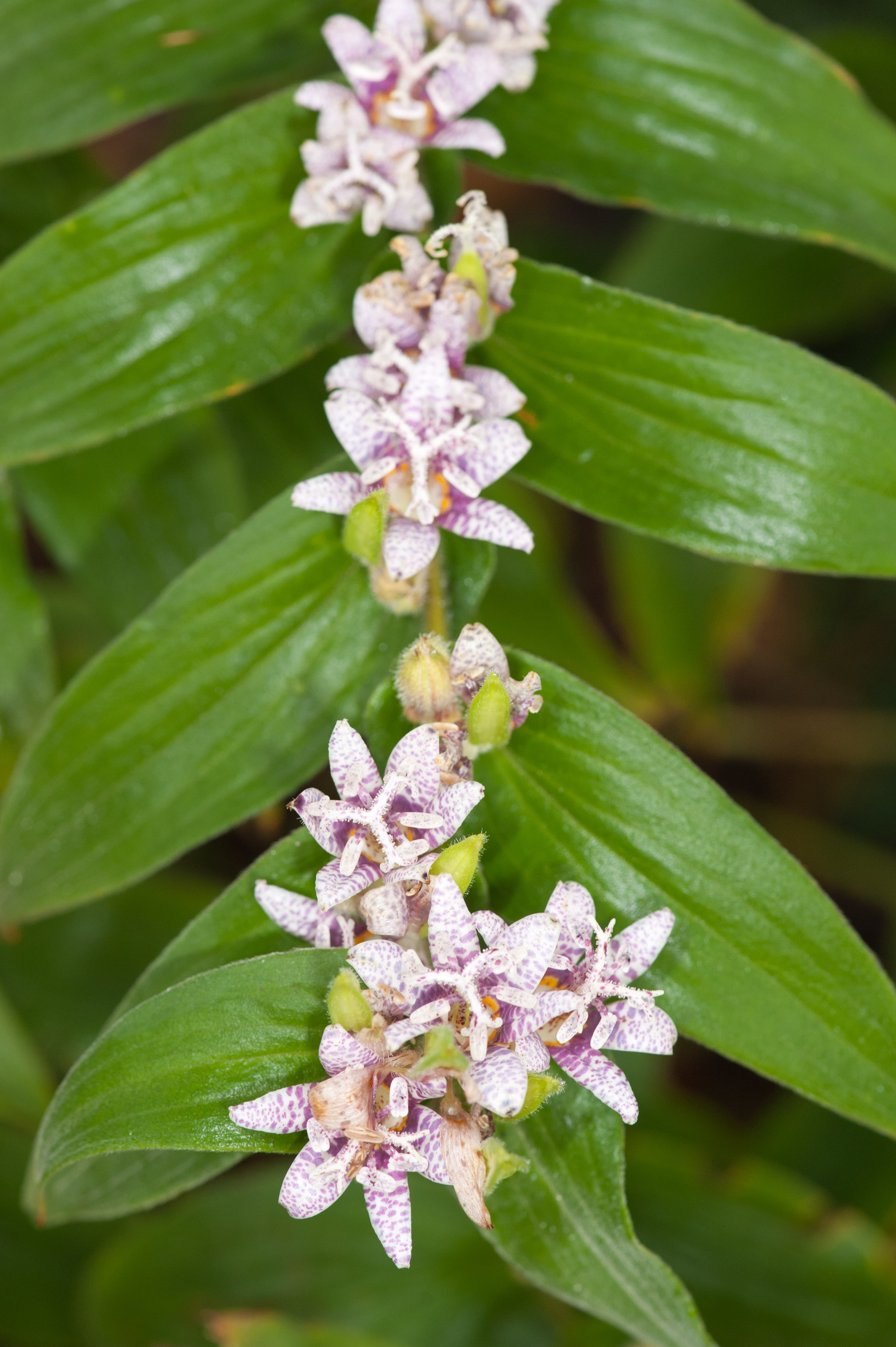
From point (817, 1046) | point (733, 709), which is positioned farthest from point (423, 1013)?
point (733, 709)

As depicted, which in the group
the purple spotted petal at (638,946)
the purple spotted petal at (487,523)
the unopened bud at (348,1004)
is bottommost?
the purple spotted petal at (638,946)

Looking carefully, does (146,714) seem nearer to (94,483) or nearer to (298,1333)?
(94,483)

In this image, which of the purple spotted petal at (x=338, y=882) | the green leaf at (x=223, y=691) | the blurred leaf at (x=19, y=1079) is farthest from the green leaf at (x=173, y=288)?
the blurred leaf at (x=19, y=1079)

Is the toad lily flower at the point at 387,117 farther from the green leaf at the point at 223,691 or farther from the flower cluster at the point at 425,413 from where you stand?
the green leaf at the point at 223,691

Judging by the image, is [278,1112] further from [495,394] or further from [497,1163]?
[495,394]

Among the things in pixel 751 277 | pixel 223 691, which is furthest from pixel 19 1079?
pixel 751 277

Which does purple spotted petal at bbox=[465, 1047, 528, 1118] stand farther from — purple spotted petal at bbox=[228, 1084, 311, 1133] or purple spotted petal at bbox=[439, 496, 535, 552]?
purple spotted petal at bbox=[439, 496, 535, 552]
